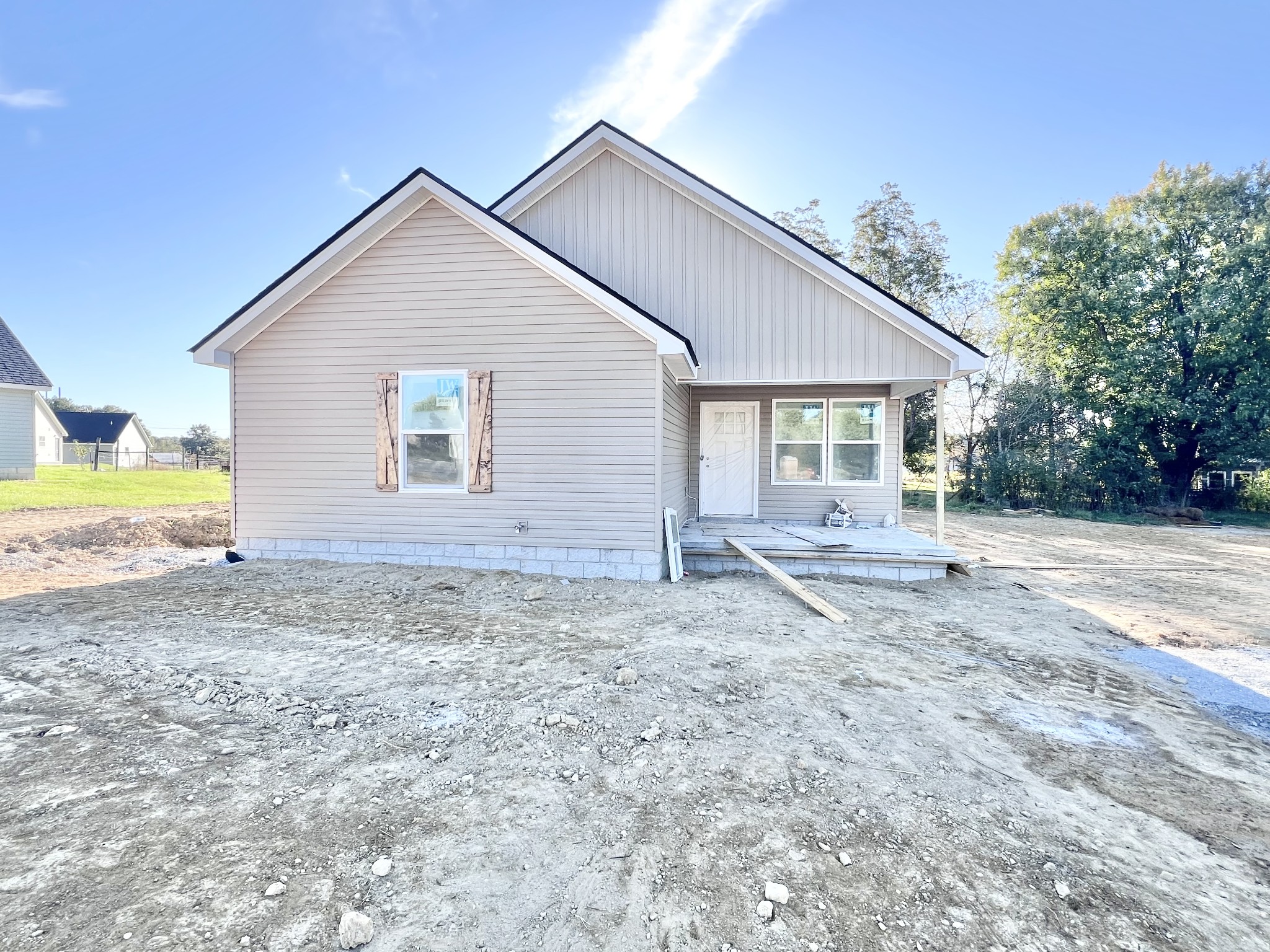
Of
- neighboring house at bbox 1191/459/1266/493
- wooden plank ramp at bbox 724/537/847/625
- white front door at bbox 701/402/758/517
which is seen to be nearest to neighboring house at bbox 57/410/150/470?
white front door at bbox 701/402/758/517

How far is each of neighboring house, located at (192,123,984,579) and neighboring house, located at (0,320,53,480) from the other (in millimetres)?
21483

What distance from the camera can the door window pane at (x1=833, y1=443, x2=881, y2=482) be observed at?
32.8ft

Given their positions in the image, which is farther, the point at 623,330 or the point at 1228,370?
the point at 1228,370

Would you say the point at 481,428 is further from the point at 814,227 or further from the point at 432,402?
the point at 814,227

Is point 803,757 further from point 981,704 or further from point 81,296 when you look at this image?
point 81,296

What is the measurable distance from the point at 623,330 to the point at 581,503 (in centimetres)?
226

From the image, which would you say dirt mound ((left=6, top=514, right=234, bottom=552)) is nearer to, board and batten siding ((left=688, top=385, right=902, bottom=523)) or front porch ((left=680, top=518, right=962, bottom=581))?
front porch ((left=680, top=518, right=962, bottom=581))

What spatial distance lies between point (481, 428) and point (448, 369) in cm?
91

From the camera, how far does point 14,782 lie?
247 centimetres

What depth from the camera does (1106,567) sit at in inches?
344

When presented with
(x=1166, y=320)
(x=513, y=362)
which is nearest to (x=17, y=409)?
(x=513, y=362)

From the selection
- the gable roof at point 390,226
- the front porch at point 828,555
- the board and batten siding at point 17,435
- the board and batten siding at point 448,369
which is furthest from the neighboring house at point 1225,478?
the board and batten siding at point 17,435

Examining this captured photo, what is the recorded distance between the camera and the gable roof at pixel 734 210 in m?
7.65

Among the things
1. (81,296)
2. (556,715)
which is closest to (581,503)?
(556,715)
